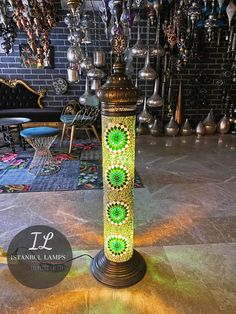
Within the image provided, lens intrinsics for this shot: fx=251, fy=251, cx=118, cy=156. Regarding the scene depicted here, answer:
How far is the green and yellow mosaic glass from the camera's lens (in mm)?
1183

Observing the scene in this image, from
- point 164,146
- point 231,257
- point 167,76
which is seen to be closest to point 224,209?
point 231,257

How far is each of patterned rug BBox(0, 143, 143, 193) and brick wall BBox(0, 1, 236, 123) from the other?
1.59 metres

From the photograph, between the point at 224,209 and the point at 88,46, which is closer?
the point at 224,209

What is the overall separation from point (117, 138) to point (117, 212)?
401mm

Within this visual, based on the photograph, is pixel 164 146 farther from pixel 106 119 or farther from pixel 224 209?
pixel 106 119

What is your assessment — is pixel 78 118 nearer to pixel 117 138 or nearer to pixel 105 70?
pixel 105 70

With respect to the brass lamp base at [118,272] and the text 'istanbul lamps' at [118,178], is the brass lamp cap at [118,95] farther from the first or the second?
the brass lamp base at [118,272]

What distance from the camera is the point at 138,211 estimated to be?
2.12 metres

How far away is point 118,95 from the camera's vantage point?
3.63ft

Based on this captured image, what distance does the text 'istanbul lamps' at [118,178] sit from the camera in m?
1.14

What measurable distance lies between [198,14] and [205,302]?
316 cm

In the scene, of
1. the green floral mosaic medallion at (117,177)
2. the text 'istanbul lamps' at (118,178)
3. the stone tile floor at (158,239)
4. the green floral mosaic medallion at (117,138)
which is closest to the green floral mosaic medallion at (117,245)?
the text 'istanbul lamps' at (118,178)

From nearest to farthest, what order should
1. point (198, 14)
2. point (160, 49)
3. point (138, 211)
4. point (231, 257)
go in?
1. point (231, 257)
2. point (138, 211)
3. point (198, 14)
4. point (160, 49)

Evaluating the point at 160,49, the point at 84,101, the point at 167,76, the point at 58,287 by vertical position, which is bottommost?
the point at 58,287
